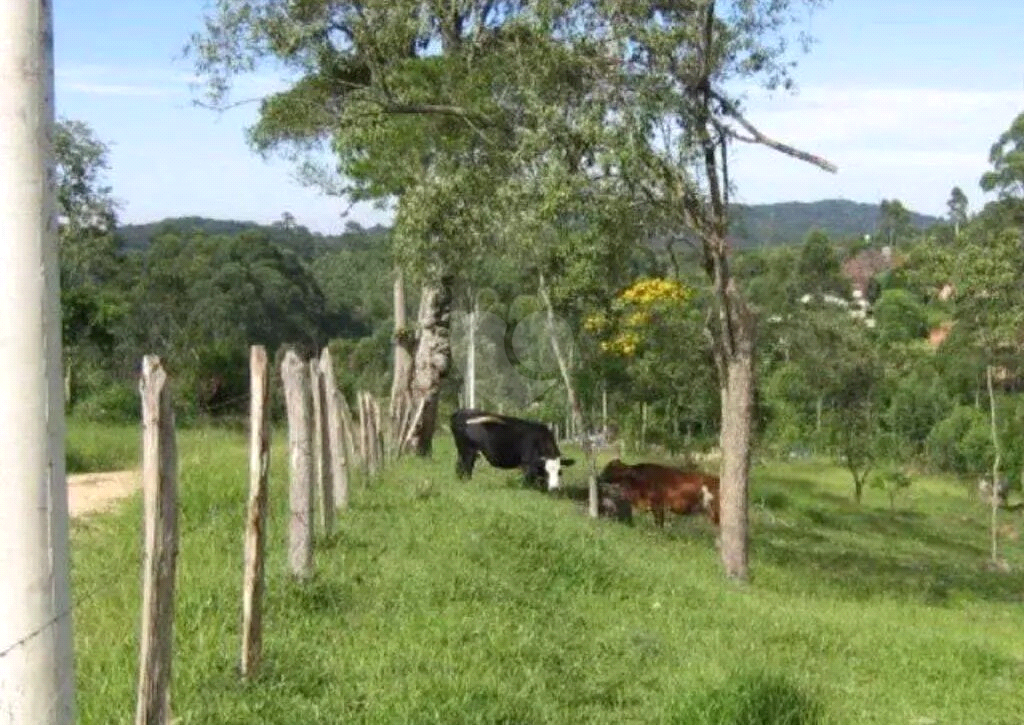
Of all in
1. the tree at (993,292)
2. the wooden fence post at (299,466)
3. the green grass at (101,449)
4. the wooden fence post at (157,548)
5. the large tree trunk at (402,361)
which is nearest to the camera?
the wooden fence post at (157,548)

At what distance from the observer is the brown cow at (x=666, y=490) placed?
20125 millimetres

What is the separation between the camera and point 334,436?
1073 cm

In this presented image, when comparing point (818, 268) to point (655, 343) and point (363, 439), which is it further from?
point (363, 439)

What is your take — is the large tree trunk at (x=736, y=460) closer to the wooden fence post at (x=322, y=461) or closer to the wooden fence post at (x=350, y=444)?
the wooden fence post at (x=350, y=444)

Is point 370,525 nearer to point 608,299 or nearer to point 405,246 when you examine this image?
A: point 405,246

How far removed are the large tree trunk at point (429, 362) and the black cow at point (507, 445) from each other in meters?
2.39

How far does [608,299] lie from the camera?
61.9 feet

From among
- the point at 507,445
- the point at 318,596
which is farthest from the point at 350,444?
the point at 318,596

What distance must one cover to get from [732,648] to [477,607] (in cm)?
167

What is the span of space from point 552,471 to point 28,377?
17.3m

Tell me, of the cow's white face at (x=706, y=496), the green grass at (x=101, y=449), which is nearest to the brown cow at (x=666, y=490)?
the cow's white face at (x=706, y=496)

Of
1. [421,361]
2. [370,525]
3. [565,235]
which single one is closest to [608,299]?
[565,235]

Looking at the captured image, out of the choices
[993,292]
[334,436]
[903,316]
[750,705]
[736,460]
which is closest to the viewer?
[750,705]

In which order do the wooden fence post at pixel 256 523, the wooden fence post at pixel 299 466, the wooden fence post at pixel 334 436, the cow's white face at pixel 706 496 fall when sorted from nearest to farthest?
the wooden fence post at pixel 256 523
the wooden fence post at pixel 299 466
the wooden fence post at pixel 334 436
the cow's white face at pixel 706 496
